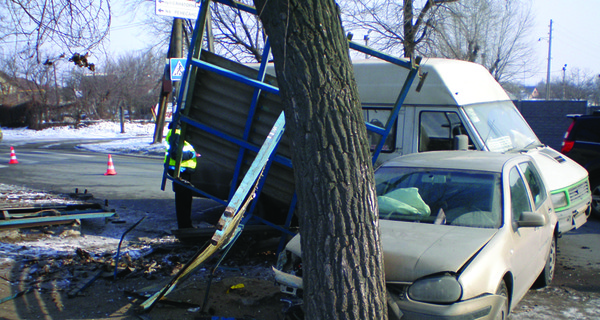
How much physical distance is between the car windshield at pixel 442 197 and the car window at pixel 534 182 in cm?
71

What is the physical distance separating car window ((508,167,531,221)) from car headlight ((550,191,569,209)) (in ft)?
5.36

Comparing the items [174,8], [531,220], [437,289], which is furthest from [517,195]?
[174,8]

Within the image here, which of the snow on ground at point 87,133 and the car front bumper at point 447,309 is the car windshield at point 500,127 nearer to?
the car front bumper at point 447,309

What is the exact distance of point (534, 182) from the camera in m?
5.03

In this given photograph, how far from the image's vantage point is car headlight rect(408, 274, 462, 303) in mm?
3150

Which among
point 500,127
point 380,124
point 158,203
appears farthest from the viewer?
point 158,203

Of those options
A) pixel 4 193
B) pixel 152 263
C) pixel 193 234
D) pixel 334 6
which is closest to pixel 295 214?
pixel 193 234

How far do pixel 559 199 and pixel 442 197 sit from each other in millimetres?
2525

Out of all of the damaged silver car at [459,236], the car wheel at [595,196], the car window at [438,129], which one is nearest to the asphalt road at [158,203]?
the car wheel at [595,196]

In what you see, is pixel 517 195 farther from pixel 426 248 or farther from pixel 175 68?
pixel 175 68

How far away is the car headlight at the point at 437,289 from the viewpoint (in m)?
3.15

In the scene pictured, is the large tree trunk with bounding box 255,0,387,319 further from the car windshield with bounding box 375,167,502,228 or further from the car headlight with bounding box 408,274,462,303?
the car windshield with bounding box 375,167,502,228

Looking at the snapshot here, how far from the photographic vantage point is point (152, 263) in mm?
5500

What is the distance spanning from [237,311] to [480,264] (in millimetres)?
2158
